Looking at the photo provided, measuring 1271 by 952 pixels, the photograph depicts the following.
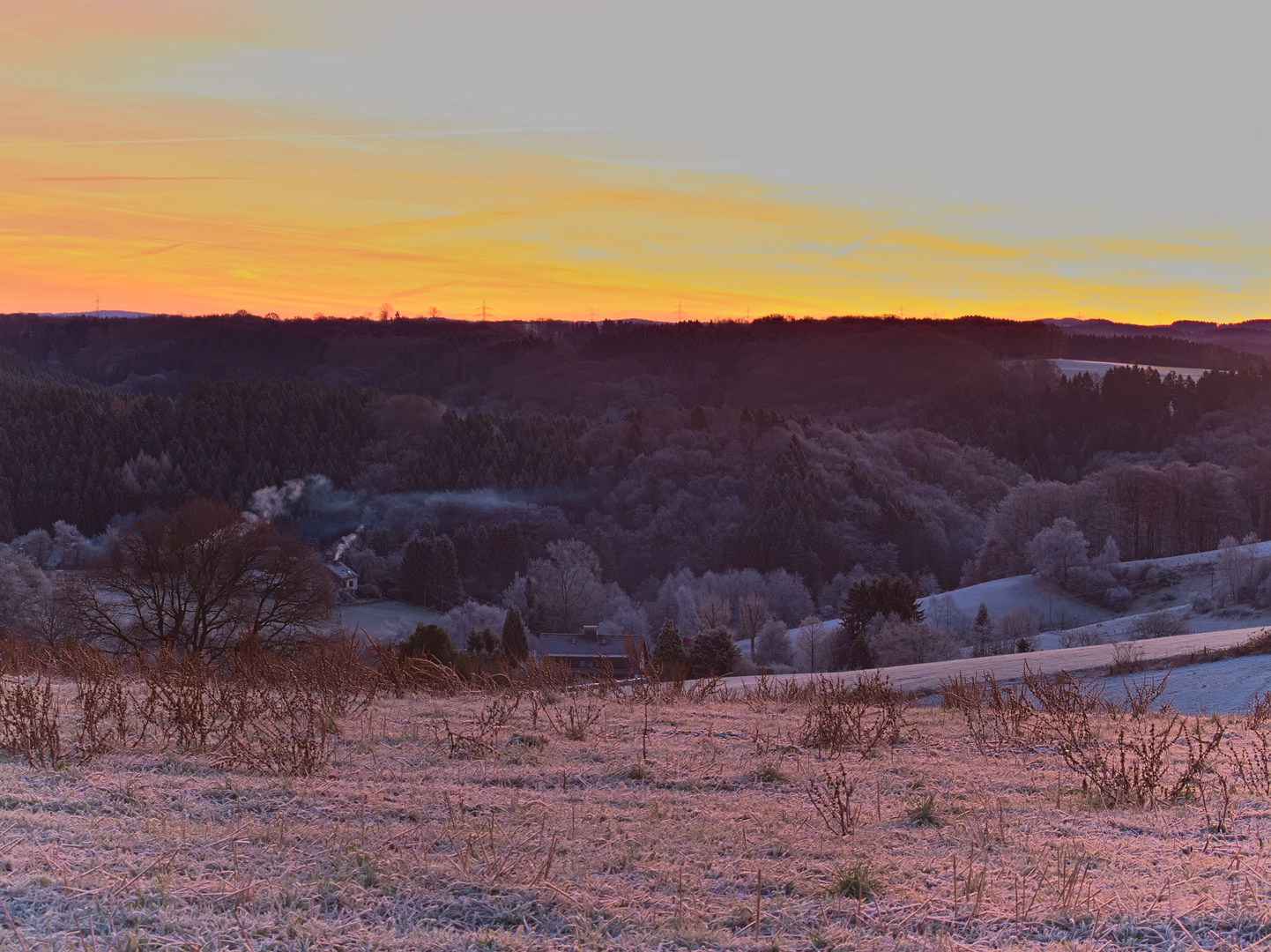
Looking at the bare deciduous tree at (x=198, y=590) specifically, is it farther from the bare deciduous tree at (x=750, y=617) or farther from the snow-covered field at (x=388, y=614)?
the bare deciduous tree at (x=750, y=617)

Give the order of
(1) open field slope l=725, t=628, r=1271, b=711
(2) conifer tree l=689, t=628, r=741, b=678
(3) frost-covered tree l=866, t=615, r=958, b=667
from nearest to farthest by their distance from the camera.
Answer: (1) open field slope l=725, t=628, r=1271, b=711
(2) conifer tree l=689, t=628, r=741, b=678
(3) frost-covered tree l=866, t=615, r=958, b=667

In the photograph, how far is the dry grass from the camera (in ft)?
10.8

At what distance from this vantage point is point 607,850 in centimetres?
405

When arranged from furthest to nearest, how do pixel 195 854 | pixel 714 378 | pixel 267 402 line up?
pixel 714 378
pixel 267 402
pixel 195 854

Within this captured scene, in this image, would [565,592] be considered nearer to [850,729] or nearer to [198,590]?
[198,590]

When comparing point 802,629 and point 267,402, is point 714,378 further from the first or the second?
point 802,629

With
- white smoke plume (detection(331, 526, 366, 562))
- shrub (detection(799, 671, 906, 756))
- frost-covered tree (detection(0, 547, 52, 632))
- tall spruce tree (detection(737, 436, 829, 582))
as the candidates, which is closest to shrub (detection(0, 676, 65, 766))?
shrub (detection(799, 671, 906, 756))

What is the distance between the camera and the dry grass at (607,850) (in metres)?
3.28

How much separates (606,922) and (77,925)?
1.65 m

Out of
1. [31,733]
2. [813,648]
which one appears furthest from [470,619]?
[31,733]

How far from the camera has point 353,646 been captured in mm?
8664

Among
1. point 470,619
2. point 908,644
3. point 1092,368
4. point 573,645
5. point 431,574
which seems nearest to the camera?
point 908,644

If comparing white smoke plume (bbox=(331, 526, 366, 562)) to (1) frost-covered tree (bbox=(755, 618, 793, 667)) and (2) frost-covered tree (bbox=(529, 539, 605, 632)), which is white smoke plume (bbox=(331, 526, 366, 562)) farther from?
(1) frost-covered tree (bbox=(755, 618, 793, 667))

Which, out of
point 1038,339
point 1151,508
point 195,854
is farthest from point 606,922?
point 1038,339
